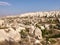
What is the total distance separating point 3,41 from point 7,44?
860 mm

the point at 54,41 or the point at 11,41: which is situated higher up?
the point at 11,41

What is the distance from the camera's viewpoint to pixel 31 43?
1736 centimetres

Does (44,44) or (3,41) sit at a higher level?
(3,41)

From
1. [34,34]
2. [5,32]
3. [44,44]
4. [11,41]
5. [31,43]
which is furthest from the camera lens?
[34,34]

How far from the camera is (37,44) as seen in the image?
17969mm

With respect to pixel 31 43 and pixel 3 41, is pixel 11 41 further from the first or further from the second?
pixel 31 43

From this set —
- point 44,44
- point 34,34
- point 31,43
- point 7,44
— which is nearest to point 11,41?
point 7,44

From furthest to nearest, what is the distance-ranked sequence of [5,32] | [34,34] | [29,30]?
[29,30]
[34,34]
[5,32]

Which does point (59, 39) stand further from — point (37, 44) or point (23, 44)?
point (23, 44)

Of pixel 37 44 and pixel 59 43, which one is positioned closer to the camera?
pixel 37 44

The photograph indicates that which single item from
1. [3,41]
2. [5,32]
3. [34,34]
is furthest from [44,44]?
[3,41]

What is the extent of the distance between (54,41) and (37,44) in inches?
248

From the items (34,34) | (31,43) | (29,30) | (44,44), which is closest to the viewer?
(31,43)

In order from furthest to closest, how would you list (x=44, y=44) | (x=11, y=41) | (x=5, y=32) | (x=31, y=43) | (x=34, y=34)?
(x=34, y=34)
(x=44, y=44)
(x=5, y=32)
(x=31, y=43)
(x=11, y=41)
